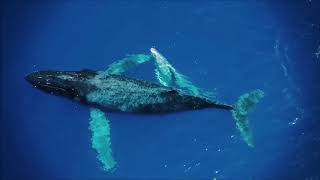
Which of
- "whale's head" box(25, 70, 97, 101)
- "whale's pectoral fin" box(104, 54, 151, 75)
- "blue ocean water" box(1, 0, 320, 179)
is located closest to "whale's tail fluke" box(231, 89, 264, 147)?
"blue ocean water" box(1, 0, 320, 179)

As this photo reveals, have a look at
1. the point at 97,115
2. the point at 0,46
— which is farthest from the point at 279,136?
the point at 0,46

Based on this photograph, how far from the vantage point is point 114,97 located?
11516mm

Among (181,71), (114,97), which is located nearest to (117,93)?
(114,97)

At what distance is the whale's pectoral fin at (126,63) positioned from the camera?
484 inches

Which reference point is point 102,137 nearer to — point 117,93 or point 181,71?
point 117,93

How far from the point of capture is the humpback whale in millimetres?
11500

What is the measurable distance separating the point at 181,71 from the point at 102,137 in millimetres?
2904

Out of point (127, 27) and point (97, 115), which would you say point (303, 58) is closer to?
point (127, 27)

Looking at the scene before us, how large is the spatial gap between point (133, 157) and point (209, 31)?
173 inches

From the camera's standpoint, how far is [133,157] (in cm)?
1273

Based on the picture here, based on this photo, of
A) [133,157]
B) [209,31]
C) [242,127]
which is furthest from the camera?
[209,31]

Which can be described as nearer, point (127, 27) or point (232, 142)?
point (232, 142)

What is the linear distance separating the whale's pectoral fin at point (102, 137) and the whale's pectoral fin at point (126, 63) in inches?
47.0

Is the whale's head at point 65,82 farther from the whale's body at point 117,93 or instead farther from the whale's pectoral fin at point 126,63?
the whale's pectoral fin at point 126,63
